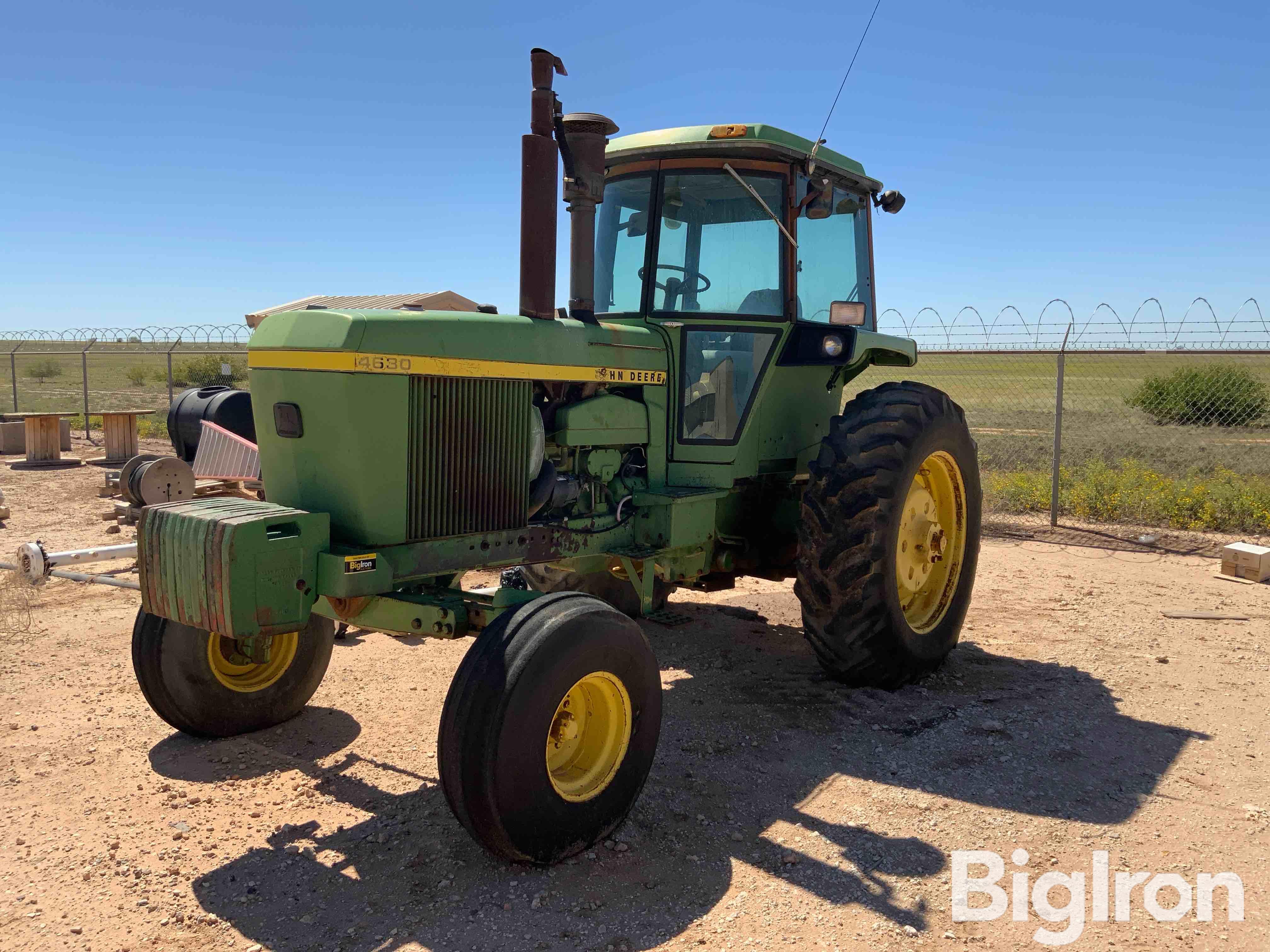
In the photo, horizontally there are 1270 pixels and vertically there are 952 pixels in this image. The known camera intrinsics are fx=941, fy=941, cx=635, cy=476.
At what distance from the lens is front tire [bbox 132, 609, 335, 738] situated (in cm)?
398

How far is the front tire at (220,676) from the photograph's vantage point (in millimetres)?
3982

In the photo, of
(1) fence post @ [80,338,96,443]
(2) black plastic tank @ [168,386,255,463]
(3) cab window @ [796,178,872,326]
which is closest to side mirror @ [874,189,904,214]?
(3) cab window @ [796,178,872,326]

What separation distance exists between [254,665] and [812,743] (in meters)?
2.58

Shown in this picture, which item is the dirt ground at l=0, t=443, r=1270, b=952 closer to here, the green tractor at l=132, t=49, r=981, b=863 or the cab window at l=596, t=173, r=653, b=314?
the green tractor at l=132, t=49, r=981, b=863

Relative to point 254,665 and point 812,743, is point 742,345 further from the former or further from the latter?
point 254,665

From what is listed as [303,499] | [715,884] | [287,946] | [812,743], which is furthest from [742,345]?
[287,946]

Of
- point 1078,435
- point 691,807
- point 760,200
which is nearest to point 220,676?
point 691,807

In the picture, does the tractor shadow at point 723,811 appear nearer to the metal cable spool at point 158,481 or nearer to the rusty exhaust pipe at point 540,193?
the rusty exhaust pipe at point 540,193

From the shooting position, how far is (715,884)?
10.2 feet

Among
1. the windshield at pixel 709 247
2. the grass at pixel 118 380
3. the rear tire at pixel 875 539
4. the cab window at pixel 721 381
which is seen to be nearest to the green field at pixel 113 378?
the grass at pixel 118 380

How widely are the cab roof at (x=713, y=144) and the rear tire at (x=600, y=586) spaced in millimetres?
2234

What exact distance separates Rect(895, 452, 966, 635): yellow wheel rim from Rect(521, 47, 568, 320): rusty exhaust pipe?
2.34 meters

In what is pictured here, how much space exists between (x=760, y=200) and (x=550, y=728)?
2.87 m

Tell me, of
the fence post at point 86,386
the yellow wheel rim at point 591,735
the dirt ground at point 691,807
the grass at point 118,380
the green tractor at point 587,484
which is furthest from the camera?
the grass at point 118,380
